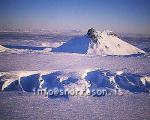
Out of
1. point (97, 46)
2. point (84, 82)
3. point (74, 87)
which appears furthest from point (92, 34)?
point (74, 87)

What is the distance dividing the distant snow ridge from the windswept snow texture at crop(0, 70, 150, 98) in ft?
36.5

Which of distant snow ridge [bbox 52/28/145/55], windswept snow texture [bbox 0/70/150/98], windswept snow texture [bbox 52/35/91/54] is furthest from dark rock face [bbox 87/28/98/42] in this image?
windswept snow texture [bbox 0/70/150/98]

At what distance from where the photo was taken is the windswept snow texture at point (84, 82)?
14250mm

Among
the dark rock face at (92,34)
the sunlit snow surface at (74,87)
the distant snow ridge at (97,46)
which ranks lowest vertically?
the sunlit snow surface at (74,87)

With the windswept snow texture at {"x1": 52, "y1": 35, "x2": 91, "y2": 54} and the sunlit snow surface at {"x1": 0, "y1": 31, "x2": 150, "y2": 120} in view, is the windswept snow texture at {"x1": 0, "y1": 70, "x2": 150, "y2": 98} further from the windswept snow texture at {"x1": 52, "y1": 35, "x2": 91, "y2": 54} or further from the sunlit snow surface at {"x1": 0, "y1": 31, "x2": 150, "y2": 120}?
the windswept snow texture at {"x1": 52, "y1": 35, "x2": 91, "y2": 54}

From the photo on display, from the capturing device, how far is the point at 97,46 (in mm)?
28672

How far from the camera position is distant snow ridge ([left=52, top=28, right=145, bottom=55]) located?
27.9 meters

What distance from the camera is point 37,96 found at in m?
13.2

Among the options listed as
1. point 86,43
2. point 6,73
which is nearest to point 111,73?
point 6,73

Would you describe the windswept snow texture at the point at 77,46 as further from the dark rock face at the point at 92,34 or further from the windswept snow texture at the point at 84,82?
the windswept snow texture at the point at 84,82

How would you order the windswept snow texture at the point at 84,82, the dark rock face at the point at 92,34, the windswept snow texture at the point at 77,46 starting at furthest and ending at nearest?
the dark rock face at the point at 92,34
the windswept snow texture at the point at 77,46
the windswept snow texture at the point at 84,82

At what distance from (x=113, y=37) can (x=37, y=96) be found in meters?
21.5

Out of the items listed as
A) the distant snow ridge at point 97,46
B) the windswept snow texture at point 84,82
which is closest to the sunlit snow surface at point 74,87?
the windswept snow texture at point 84,82

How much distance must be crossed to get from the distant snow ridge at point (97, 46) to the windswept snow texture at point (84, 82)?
36.5ft
